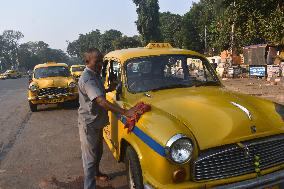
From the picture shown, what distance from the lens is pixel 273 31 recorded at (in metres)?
21.5

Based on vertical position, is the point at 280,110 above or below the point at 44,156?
above

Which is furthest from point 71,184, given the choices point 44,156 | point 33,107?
point 33,107

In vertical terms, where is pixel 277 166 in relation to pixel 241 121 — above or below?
below

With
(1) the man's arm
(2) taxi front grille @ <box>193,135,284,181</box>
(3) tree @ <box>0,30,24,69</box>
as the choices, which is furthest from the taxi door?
(3) tree @ <box>0,30,24,69</box>

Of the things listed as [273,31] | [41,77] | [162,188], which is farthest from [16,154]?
[273,31]

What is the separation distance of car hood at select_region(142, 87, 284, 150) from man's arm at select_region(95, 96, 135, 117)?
29 centimetres

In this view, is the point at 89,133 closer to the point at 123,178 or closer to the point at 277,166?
the point at 123,178

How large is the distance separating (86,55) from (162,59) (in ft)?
4.08

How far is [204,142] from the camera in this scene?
12.1 ft

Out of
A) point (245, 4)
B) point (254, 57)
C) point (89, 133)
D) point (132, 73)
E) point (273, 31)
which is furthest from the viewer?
point (254, 57)

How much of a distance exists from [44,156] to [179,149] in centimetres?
445

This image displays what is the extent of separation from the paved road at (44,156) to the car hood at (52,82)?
1560mm

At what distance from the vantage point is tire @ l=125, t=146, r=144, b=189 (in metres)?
4.14

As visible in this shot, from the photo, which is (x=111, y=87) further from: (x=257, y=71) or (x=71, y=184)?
(x=257, y=71)
